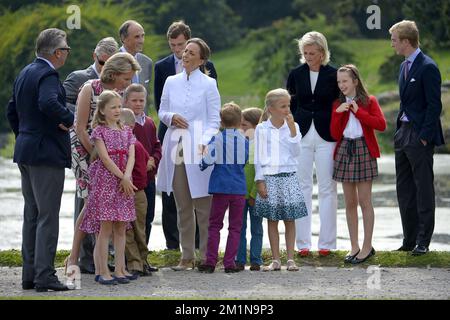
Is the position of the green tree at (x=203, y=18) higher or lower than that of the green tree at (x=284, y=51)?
higher

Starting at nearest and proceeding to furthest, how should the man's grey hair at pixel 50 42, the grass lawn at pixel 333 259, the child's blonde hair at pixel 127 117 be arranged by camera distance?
the man's grey hair at pixel 50 42
the child's blonde hair at pixel 127 117
the grass lawn at pixel 333 259

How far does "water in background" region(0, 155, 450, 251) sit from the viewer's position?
42.1ft

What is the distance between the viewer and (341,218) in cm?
1476

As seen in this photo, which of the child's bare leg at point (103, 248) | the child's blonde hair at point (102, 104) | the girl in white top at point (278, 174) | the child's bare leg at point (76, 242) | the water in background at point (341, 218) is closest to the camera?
the child's blonde hair at point (102, 104)

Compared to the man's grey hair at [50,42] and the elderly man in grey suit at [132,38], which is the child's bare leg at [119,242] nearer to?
the man's grey hair at [50,42]

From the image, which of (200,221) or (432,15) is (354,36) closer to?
(432,15)

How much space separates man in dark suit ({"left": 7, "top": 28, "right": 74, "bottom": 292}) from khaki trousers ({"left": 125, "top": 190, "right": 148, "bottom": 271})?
85cm

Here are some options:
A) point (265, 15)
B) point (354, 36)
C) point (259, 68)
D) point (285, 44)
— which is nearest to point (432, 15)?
point (285, 44)

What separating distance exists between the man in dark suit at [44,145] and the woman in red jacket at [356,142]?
2693 millimetres

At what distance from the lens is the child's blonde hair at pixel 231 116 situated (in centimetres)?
1012

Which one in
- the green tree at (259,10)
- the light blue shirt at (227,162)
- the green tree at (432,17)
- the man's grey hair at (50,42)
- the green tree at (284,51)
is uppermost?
the green tree at (259,10)

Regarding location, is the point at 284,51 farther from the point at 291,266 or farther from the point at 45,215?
the point at 45,215

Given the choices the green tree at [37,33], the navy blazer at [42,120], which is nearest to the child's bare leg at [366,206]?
the navy blazer at [42,120]

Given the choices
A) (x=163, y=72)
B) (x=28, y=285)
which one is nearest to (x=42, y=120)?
(x=28, y=285)
